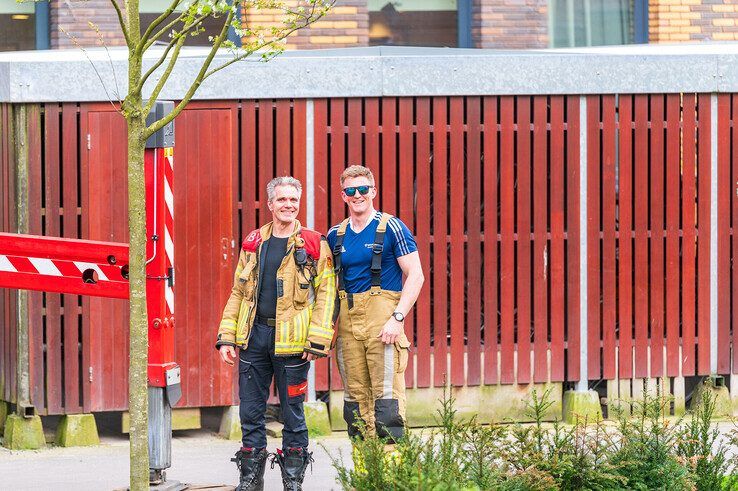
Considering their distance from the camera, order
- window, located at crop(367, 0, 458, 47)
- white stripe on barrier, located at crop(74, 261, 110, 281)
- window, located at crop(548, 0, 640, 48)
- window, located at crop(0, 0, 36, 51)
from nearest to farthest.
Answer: white stripe on barrier, located at crop(74, 261, 110, 281), window, located at crop(0, 0, 36, 51), window, located at crop(367, 0, 458, 47), window, located at crop(548, 0, 640, 48)

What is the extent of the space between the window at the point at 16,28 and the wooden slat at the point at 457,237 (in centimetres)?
630

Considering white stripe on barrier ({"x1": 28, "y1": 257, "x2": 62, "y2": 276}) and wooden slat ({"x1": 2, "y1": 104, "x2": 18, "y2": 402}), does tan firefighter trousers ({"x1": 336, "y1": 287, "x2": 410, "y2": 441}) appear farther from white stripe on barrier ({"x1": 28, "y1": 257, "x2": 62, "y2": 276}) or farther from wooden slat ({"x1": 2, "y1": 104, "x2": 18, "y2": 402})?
wooden slat ({"x1": 2, "y1": 104, "x2": 18, "y2": 402})

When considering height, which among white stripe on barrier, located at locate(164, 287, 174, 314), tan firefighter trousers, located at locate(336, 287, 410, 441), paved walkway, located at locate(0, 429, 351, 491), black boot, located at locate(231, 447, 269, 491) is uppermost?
white stripe on barrier, located at locate(164, 287, 174, 314)

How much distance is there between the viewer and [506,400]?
1067cm

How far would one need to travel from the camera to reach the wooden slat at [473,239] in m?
10.5

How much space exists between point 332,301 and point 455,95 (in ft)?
9.96

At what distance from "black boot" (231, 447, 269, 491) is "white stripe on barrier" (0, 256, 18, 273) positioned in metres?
1.71

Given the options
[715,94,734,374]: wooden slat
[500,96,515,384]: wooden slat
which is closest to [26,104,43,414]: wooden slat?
[500,96,515,384]: wooden slat

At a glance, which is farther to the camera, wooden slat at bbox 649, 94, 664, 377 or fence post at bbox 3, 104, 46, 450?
wooden slat at bbox 649, 94, 664, 377

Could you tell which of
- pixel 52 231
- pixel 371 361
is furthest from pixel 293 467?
pixel 52 231

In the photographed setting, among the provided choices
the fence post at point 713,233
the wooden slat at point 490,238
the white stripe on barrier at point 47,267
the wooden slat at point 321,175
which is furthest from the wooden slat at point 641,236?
the white stripe on barrier at point 47,267

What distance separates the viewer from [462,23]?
49.9ft

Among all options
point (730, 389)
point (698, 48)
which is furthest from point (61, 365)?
point (698, 48)

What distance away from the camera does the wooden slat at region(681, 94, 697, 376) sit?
1087 centimetres
